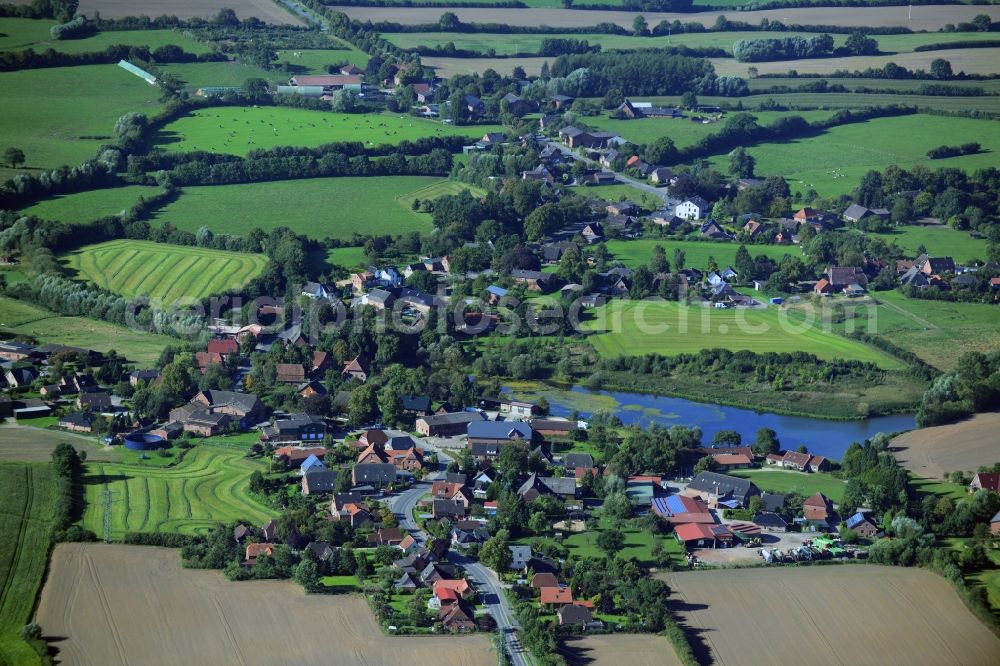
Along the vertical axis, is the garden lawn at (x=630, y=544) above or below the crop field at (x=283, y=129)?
below

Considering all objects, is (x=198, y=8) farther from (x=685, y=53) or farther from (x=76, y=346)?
(x=76, y=346)

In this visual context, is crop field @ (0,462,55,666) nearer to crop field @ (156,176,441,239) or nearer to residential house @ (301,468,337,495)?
residential house @ (301,468,337,495)

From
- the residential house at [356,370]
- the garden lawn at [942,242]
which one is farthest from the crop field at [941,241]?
the residential house at [356,370]

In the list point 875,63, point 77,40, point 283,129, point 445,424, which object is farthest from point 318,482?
point 875,63

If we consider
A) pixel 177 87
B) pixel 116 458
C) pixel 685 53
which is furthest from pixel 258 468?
pixel 685 53

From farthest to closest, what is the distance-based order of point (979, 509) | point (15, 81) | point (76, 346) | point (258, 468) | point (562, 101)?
point (562, 101), point (15, 81), point (76, 346), point (258, 468), point (979, 509)

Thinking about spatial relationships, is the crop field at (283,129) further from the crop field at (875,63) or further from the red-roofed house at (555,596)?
the red-roofed house at (555,596)
